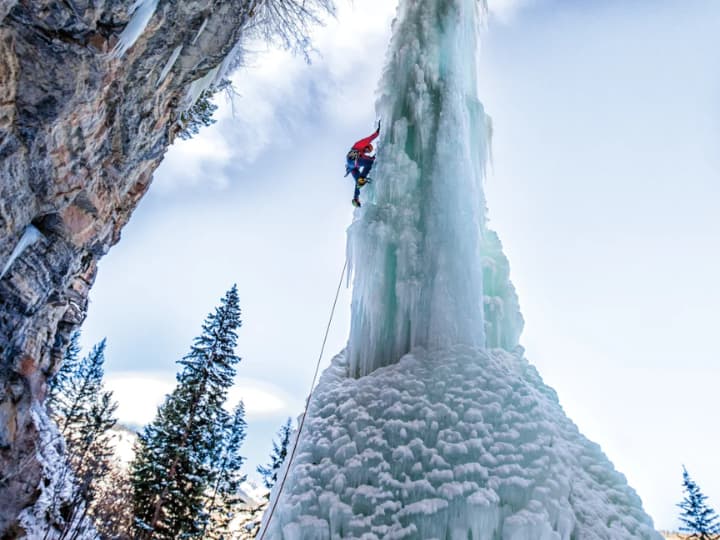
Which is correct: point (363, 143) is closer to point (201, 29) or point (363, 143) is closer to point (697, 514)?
point (201, 29)

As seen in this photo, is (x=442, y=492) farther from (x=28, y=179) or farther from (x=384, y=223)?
(x=28, y=179)

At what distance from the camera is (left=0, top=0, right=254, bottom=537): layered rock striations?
4.73m

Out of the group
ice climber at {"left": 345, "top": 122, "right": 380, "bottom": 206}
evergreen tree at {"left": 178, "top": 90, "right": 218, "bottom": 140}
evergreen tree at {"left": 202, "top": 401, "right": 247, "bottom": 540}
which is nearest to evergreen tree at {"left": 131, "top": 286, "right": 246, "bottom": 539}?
evergreen tree at {"left": 202, "top": 401, "right": 247, "bottom": 540}

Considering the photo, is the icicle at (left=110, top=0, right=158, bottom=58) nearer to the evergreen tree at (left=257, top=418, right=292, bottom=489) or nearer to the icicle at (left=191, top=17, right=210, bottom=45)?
the icicle at (left=191, top=17, right=210, bottom=45)

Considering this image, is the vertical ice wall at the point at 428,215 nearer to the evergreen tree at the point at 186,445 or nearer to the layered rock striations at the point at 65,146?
the layered rock striations at the point at 65,146

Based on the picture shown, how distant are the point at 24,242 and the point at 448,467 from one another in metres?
6.37

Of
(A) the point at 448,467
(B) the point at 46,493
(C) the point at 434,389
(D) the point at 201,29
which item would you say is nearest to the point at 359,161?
(D) the point at 201,29

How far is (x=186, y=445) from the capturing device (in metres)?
12.6

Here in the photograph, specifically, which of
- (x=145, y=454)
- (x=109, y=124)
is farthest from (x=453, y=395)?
(x=145, y=454)

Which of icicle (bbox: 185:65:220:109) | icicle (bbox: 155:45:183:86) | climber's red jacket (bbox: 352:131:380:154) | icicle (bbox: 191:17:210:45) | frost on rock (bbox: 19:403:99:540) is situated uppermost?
icicle (bbox: 185:65:220:109)

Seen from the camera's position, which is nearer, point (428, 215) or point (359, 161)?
point (428, 215)

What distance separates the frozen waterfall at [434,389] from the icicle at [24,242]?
4.57 meters

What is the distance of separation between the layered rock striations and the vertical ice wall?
3.39 meters

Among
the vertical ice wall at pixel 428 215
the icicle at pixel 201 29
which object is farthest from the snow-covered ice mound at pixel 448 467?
the icicle at pixel 201 29
